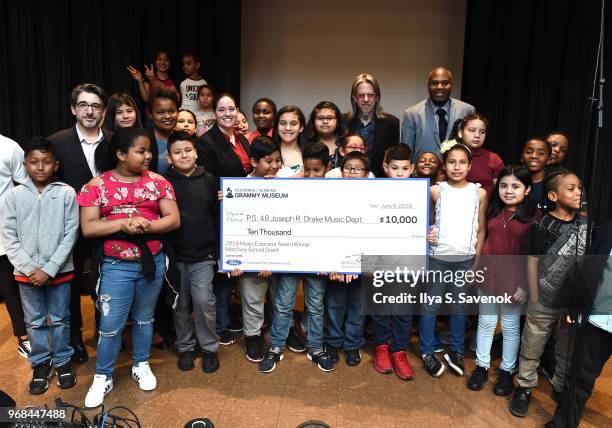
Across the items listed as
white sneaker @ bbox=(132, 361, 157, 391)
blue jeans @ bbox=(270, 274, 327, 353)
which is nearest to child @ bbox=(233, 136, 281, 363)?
blue jeans @ bbox=(270, 274, 327, 353)

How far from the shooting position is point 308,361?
3189 millimetres

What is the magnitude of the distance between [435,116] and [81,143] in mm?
2416

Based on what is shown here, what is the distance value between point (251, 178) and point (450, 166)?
1.15 meters

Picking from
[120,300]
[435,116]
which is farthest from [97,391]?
[435,116]

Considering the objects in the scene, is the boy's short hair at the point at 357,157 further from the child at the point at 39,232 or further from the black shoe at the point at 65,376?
the black shoe at the point at 65,376

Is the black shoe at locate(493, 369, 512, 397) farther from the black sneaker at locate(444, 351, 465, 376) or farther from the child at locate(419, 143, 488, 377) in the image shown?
the child at locate(419, 143, 488, 377)

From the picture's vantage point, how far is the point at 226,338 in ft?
11.2

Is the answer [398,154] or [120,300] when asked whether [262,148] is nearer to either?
[398,154]

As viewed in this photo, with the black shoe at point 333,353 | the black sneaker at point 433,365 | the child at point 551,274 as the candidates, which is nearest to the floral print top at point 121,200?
the black shoe at point 333,353

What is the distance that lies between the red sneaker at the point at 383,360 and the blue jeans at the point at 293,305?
36 centimetres

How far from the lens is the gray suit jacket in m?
3.67

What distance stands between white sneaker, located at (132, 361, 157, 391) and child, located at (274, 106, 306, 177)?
55.4 inches

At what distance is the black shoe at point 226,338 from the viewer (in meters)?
3.40

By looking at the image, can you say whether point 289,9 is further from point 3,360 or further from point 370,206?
point 3,360
